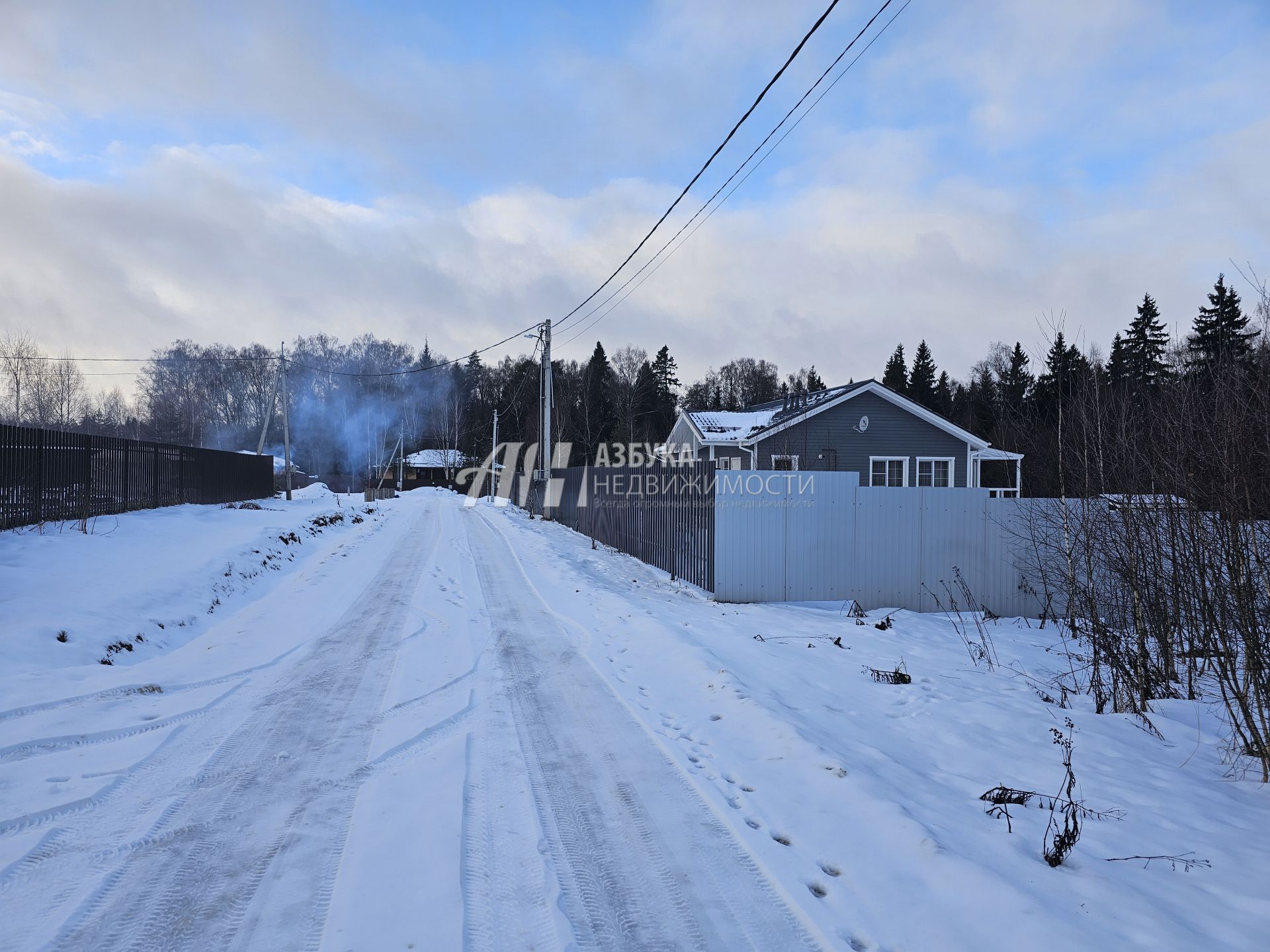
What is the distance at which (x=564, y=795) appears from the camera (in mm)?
3641

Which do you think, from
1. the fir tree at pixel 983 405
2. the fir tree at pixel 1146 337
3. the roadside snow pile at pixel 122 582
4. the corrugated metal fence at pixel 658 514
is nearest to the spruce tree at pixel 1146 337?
the fir tree at pixel 1146 337

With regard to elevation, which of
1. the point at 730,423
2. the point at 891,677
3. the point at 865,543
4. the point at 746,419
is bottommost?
the point at 891,677

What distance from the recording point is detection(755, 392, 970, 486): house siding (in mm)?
21250

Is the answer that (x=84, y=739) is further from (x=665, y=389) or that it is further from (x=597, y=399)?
(x=665, y=389)

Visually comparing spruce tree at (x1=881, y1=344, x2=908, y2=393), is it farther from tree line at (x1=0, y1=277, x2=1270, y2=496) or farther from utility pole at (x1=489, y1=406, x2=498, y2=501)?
utility pole at (x1=489, y1=406, x2=498, y2=501)

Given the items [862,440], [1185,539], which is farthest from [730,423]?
[1185,539]

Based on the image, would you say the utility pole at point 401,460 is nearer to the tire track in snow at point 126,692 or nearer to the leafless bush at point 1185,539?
the tire track in snow at point 126,692

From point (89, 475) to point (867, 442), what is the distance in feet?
66.3

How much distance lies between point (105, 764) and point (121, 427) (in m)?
70.6

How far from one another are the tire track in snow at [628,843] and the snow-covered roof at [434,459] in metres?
64.7

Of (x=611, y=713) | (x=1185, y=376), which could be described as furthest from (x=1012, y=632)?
(x=611, y=713)

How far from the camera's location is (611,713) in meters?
4.95

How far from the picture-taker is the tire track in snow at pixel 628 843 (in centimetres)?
256

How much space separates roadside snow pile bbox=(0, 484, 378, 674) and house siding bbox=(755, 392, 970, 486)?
14079 millimetres
